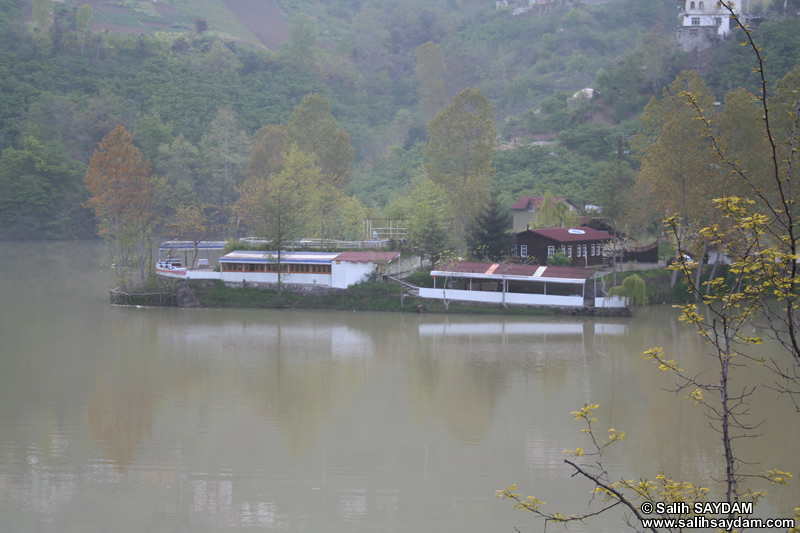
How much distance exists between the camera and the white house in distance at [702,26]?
5734cm

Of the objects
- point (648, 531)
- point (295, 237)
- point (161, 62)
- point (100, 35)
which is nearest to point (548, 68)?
point (161, 62)

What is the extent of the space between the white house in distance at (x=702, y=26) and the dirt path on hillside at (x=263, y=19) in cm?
4993

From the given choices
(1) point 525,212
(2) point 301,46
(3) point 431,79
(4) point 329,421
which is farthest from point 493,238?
(2) point 301,46

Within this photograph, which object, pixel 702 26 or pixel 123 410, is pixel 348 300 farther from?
pixel 702 26

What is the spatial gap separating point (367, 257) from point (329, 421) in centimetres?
1429

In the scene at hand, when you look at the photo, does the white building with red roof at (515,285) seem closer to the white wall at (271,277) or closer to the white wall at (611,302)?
the white wall at (611,302)

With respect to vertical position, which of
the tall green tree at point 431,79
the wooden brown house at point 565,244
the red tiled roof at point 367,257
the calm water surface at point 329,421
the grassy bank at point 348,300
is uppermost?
the tall green tree at point 431,79

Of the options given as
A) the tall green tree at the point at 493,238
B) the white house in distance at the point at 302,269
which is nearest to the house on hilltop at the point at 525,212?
the tall green tree at the point at 493,238

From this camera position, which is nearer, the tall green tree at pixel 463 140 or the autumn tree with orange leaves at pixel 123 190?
the autumn tree with orange leaves at pixel 123 190

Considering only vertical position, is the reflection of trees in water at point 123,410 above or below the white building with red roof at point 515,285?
below

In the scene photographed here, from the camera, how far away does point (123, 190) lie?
1272 inches

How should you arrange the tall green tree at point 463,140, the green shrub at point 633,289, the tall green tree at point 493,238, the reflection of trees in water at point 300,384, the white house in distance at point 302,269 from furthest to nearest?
the tall green tree at point 463,140, the tall green tree at point 493,238, the white house in distance at point 302,269, the green shrub at point 633,289, the reflection of trees in water at point 300,384

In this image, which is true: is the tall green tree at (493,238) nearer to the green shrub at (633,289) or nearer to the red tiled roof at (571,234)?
the red tiled roof at (571,234)

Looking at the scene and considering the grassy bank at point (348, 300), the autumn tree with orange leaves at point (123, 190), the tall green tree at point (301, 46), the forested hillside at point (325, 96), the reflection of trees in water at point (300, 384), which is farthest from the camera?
the tall green tree at point (301, 46)
